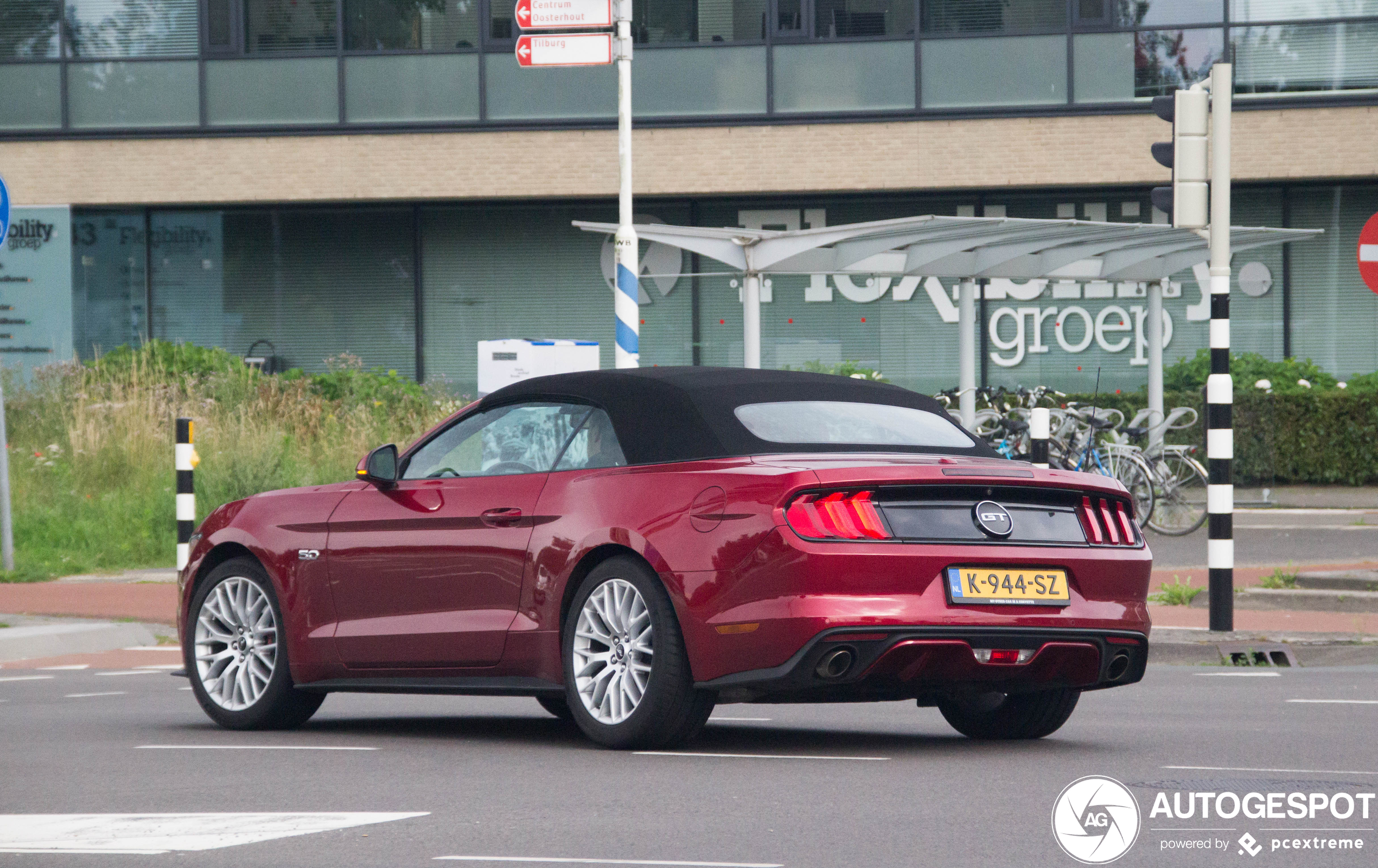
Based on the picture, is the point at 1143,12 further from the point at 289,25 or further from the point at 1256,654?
the point at 1256,654

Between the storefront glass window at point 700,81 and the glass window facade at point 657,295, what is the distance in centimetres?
167

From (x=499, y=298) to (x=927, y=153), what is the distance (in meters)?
6.69

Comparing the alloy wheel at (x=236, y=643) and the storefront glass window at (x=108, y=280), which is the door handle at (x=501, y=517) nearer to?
the alloy wheel at (x=236, y=643)

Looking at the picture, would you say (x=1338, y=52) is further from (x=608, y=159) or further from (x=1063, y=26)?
(x=608, y=159)

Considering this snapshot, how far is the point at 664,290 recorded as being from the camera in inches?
1084

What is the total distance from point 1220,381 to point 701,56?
16.0 m

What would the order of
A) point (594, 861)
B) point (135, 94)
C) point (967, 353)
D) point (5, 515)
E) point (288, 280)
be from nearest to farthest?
point (594, 861) < point (5, 515) < point (967, 353) < point (135, 94) < point (288, 280)

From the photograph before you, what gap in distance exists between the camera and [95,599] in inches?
552

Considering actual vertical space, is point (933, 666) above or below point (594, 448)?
below

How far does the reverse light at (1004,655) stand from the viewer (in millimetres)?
6371

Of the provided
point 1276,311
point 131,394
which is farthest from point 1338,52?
point 131,394

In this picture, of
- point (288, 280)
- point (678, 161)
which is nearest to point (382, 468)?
point (678, 161)

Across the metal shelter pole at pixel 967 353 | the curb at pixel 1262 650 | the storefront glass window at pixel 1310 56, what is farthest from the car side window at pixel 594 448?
the storefront glass window at pixel 1310 56

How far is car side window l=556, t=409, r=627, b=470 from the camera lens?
706 centimetres
